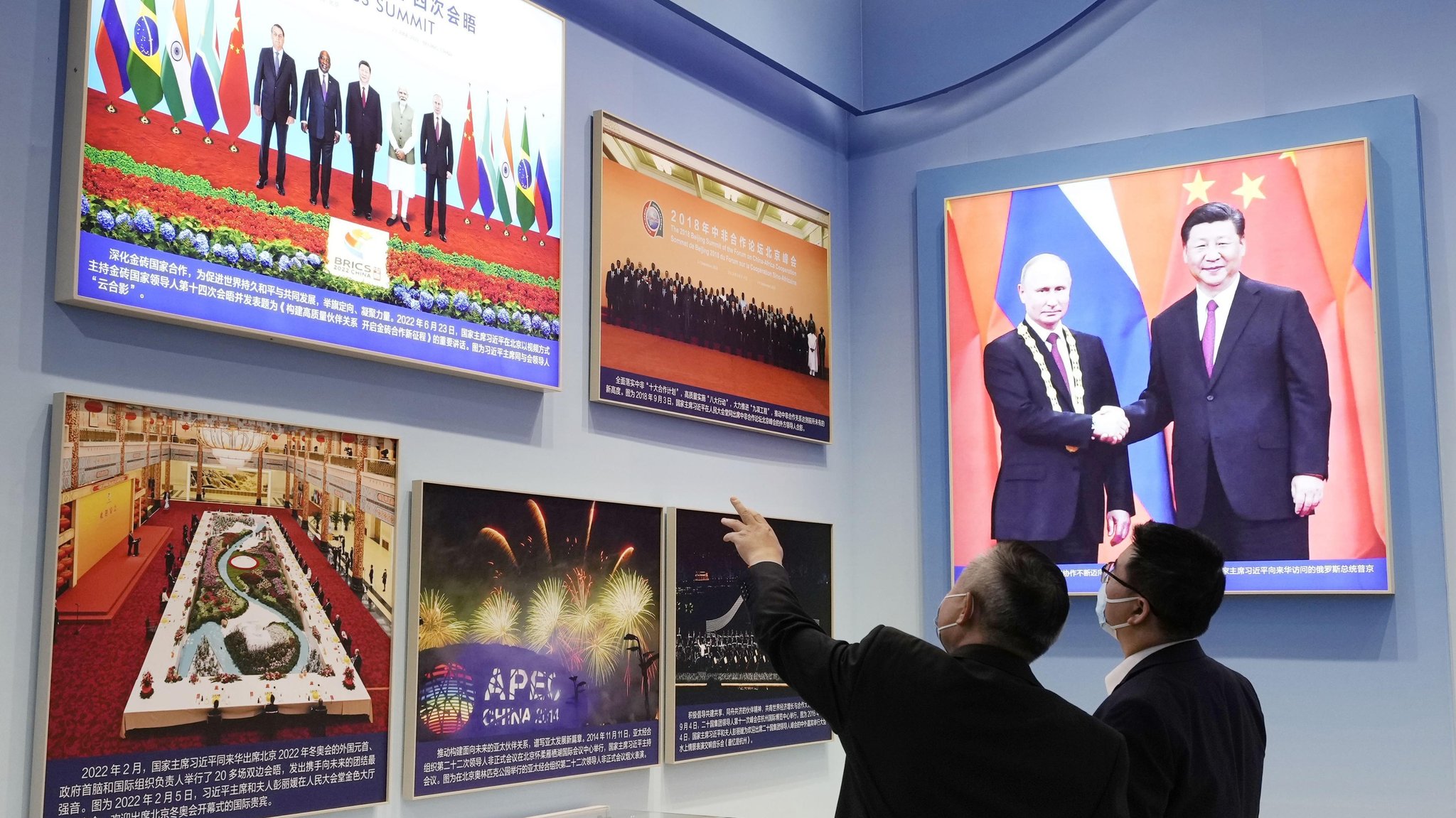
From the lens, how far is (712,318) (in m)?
4.88

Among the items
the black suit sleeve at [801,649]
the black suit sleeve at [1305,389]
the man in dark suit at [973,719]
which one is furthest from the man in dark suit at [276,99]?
the black suit sleeve at [1305,389]

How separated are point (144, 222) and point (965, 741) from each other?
2105mm

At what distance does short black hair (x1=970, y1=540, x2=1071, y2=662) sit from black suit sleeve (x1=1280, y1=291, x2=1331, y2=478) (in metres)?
2.56

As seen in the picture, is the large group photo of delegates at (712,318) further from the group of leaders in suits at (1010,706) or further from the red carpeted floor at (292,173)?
the group of leaders in suits at (1010,706)

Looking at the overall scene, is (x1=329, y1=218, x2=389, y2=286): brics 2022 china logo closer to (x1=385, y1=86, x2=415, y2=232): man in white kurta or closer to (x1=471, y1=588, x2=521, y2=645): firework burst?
(x1=385, y1=86, x2=415, y2=232): man in white kurta

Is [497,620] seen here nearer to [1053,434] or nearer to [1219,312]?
[1053,434]

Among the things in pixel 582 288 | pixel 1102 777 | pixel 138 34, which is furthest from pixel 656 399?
pixel 1102 777

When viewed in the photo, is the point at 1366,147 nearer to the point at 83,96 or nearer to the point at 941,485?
the point at 941,485

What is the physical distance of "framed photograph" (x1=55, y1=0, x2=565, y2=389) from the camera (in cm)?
290

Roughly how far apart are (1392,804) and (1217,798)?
7.15 ft
